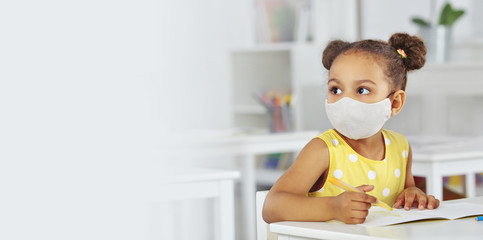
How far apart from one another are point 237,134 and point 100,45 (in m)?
1.83

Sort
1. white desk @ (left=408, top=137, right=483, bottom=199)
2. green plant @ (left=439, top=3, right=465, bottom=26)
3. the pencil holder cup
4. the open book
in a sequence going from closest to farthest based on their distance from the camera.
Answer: the open book → white desk @ (left=408, top=137, right=483, bottom=199) → green plant @ (left=439, top=3, right=465, bottom=26) → the pencil holder cup

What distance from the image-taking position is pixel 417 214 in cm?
113

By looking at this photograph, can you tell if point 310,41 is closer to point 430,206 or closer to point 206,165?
point 206,165

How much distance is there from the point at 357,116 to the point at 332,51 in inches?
5.6

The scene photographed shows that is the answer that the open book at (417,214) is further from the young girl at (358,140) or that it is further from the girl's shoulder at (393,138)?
the girl's shoulder at (393,138)

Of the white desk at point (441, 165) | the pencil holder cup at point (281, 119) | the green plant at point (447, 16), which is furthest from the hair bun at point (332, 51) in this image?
the pencil holder cup at point (281, 119)

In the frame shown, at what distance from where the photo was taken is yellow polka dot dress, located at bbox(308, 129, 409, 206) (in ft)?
4.03

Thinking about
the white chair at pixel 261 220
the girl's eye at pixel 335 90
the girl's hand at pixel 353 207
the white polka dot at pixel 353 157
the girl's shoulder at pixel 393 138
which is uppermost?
the girl's eye at pixel 335 90

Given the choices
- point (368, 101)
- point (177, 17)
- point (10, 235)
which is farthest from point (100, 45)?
point (368, 101)

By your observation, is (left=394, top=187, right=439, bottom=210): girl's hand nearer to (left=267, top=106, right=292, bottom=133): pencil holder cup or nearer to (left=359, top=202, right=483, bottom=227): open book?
(left=359, top=202, right=483, bottom=227): open book

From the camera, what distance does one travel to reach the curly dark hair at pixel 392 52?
1239 mm

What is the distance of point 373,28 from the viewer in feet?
13.4

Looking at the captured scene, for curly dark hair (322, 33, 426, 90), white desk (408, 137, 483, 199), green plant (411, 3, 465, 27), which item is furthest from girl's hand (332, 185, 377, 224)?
green plant (411, 3, 465, 27)

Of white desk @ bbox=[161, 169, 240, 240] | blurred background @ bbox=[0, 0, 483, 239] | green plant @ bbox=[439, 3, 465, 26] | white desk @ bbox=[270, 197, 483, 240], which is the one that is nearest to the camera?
white desk @ bbox=[270, 197, 483, 240]
